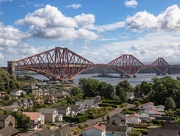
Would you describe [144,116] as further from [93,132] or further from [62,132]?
[62,132]

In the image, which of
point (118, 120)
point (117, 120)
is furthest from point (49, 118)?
point (118, 120)

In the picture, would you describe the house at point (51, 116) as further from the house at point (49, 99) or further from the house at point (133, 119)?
the house at point (49, 99)

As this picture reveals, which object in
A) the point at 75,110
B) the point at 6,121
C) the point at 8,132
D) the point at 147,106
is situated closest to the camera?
the point at 8,132

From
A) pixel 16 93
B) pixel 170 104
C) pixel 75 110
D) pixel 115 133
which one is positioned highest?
pixel 16 93

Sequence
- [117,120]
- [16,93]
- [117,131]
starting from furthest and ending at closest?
[16,93], [117,120], [117,131]

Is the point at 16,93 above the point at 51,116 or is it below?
above

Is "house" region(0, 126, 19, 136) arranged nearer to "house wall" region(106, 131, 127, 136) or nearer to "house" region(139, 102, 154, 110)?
"house wall" region(106, 131, 127, 136)

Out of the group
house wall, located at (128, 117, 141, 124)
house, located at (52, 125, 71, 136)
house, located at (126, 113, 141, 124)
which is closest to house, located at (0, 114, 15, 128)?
house, located at (52, 125, 71, 136)

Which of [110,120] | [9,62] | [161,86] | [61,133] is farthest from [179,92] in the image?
[9,62]

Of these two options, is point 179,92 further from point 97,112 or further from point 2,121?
point 2,121
